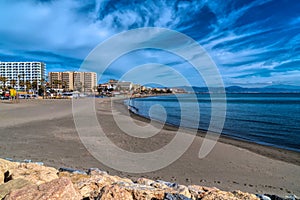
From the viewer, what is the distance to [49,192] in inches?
85.2

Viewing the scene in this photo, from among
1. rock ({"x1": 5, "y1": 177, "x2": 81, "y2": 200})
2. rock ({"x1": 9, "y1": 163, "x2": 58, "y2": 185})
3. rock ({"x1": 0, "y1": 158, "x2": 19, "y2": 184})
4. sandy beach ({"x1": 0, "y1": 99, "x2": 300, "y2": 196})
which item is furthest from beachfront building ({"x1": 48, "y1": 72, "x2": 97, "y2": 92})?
rock ({"x1": 5, "y1": 177, "x2": 81, "y2": 200})

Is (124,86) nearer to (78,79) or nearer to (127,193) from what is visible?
(78,79)

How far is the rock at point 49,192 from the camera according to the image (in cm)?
211

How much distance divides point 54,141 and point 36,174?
215 inches

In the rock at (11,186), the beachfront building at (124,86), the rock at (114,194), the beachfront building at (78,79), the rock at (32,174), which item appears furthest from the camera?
the beachfront building at (124,86)

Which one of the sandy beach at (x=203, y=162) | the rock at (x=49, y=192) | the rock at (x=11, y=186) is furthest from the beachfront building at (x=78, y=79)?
the rock at (x=49, y=192)

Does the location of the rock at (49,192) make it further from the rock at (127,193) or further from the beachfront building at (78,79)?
the beachfront building at (78,79)

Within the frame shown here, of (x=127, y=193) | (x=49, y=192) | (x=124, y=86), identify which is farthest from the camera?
(x=124, y=86)

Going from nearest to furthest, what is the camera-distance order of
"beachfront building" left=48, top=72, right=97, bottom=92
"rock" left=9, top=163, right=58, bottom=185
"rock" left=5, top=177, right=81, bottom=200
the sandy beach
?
"rock" left=5, top=177, right=81, bottom=200
"rock" left=9, top=163, right=58, bottom=185
the sandy beach
"beachfront building" left=48, top=72, right=97, bottom=92

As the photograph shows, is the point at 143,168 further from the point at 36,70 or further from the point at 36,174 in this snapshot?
the point at 36,70

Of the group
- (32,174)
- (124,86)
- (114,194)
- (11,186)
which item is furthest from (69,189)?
(124,86)

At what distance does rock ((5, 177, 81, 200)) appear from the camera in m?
2.11

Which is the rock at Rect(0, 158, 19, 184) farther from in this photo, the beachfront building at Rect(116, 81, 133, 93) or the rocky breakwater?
the beachfront building at Rect(116, 81, 133, 93)

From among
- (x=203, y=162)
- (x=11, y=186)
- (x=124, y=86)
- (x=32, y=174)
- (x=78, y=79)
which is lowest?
(x=203, y=162)
